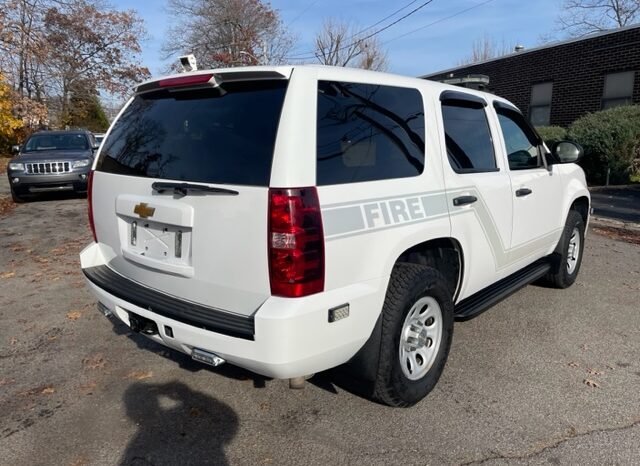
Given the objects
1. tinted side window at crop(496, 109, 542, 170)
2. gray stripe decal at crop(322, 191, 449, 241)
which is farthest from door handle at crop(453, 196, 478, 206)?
tinted side window at crop(496, 109, 542, 170)

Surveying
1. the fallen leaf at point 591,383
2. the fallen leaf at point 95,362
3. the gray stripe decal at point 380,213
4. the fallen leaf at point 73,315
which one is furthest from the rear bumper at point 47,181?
the fallen leaf at point 591,383

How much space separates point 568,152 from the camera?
4.68m

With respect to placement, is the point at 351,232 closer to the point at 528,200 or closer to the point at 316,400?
the point at 316,400

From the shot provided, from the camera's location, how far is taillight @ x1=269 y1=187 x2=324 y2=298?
2189 millimetres

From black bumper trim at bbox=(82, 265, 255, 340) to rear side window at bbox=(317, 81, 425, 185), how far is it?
0.78 meters

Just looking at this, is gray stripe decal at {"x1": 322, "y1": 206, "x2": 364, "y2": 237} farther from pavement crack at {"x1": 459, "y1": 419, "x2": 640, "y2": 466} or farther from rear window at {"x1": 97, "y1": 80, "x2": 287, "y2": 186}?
pavement crack at {"x1": 459, "y1": 419, "x2": 640, "y2": 466}

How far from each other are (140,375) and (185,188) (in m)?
1.59

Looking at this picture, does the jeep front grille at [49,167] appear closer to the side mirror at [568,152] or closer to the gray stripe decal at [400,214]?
the side mirror at [568,152]

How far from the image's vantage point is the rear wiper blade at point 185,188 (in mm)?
2336

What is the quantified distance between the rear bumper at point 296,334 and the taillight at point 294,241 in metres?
0.07

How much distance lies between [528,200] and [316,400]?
2.39 meters

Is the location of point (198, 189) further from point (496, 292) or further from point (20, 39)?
point (20, 39)

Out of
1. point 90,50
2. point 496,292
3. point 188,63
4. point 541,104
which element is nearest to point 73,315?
point 188,63

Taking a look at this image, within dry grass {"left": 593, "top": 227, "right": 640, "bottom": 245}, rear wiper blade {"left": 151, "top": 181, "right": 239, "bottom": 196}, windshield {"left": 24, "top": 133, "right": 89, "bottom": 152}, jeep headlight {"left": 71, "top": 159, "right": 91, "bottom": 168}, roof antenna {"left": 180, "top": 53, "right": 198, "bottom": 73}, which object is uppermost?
roof antenna {"left": 180, "top": 53, "right": 198, "bottom": 73}
